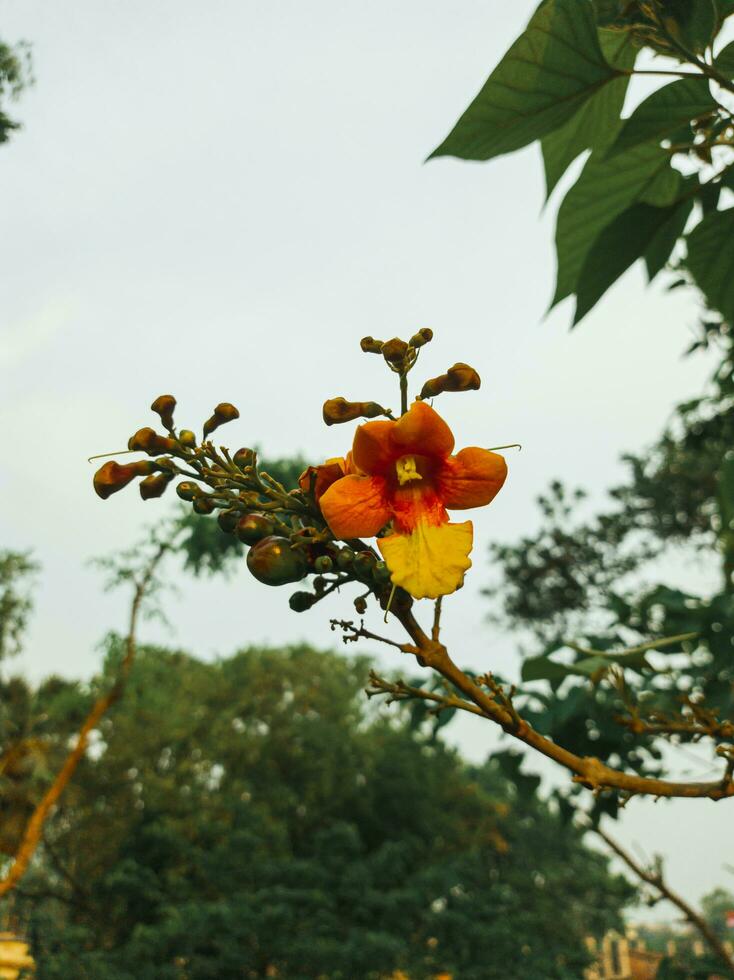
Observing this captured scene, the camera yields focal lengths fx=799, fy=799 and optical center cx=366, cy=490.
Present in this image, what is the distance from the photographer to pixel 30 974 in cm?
655

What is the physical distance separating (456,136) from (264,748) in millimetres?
16909

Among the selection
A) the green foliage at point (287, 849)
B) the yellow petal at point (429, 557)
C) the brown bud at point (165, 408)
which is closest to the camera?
the yellow petal at point (429, 557)

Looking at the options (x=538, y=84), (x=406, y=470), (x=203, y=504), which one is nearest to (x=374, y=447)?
(x=406, y=470)

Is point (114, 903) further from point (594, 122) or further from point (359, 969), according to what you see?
point (594, 122)

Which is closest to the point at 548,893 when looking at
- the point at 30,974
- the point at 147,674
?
the point at 147,674

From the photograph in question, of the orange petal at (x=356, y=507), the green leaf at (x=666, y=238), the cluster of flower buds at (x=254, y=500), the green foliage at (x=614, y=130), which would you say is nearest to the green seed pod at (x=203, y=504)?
the cluster of flower buds at (x=254, y=500)

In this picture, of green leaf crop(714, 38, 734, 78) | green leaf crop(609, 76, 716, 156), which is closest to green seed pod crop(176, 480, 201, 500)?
green leaf crop(609, 76, 716, 156)

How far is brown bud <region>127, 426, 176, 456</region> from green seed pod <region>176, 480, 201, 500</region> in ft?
0.09

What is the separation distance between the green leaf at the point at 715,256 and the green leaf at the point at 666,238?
36 mm

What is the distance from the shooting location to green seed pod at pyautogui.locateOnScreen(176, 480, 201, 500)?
599 mm

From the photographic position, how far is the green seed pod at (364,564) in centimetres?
56

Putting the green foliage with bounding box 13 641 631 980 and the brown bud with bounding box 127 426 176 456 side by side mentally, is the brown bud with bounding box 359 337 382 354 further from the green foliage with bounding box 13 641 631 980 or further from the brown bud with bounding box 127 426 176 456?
the green foliage with bounding box 13 641 631 980

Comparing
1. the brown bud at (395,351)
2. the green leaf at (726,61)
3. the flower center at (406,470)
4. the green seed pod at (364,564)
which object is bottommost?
the green seed pod at (364,564)

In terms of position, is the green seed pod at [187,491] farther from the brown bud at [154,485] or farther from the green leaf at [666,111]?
the green leaf at [666,111]
